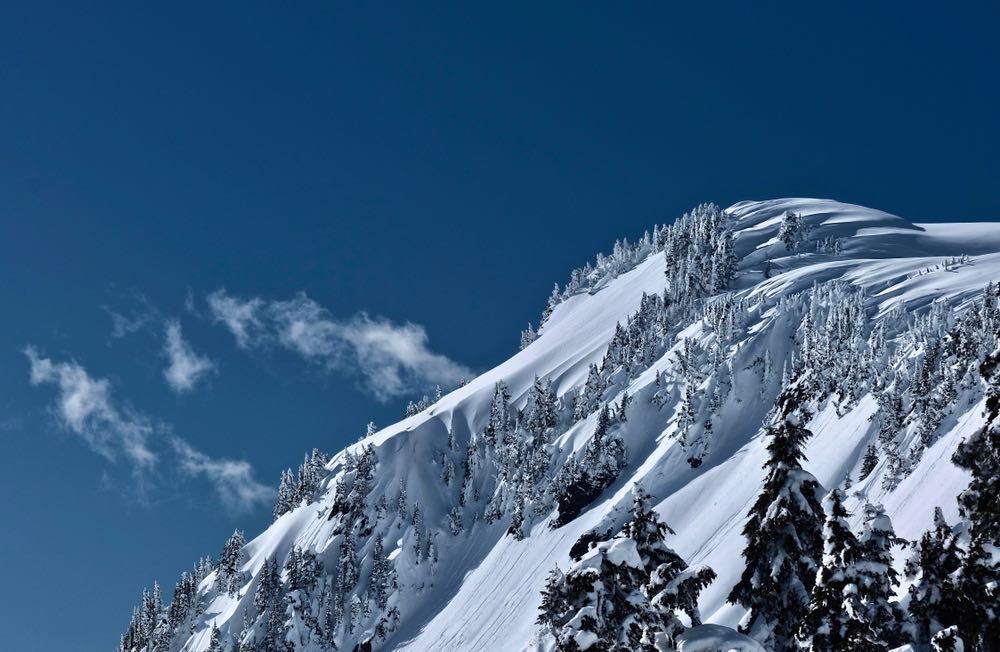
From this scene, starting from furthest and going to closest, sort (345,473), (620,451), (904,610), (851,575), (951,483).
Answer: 1. (345,473)
2. (620,451)
3. (951,483)
4. (904,610)
5. (851,575)

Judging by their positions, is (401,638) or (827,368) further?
(401,638)

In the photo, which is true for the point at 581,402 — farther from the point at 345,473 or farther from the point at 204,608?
the point at 204,608

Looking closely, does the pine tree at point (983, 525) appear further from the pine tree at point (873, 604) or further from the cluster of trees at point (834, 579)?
the pine tree at point (873, 604)

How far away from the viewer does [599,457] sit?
137750mm

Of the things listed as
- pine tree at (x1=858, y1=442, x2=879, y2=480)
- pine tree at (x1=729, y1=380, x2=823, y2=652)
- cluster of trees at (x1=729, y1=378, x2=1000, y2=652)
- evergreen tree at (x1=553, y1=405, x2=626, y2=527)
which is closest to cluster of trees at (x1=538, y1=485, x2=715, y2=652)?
pine tree at (x1=729, y1=380, x2=823, y2=652)

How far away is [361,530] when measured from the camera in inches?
5965

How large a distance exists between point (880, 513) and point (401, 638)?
110 metres

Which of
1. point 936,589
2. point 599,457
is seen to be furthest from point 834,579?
point 599,457

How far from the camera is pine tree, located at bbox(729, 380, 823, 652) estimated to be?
82.2 feet

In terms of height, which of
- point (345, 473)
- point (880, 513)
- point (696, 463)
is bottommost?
point (880, 513)

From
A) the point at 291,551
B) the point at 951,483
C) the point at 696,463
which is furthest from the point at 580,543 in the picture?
the point at 951,483

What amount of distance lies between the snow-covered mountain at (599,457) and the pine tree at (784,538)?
189 ft

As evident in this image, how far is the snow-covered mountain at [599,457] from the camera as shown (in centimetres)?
10119

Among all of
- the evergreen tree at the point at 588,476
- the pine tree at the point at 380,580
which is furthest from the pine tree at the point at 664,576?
the pine tree at the point at 380,580
